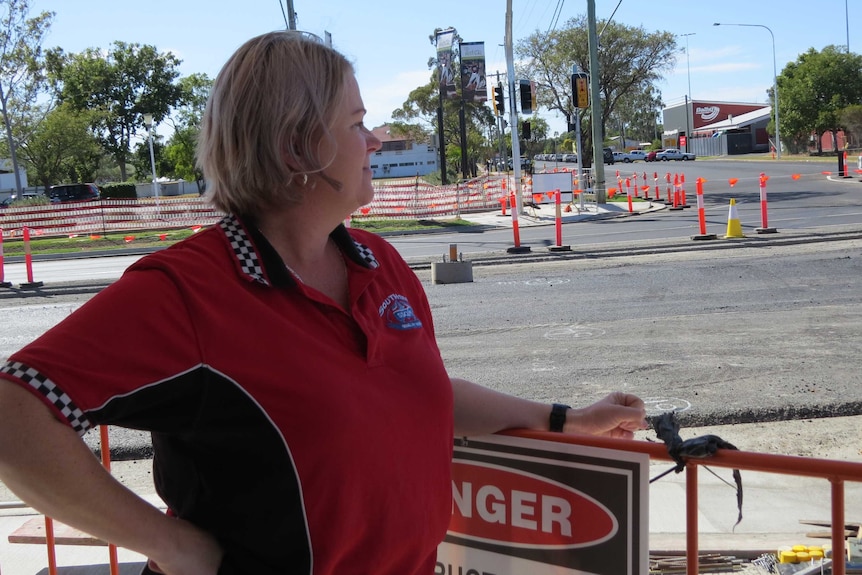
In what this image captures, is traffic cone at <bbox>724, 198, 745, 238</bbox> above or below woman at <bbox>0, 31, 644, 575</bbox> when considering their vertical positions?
below

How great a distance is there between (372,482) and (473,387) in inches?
23.5

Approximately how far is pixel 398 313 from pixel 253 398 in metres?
0.45

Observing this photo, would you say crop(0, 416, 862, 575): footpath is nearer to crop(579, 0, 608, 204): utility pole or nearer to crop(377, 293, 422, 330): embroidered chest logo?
crop(377, 293, 422, 330): embroidered chest logo

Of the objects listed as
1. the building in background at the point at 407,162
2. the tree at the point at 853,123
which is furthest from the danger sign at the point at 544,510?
the building in background at the point at 407,162

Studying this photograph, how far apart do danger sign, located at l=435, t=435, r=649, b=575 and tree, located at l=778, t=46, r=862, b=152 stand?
6447 cm

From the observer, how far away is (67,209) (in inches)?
1219

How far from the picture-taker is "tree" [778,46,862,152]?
198 ft

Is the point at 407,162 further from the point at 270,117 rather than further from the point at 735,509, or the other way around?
the point at 270,117

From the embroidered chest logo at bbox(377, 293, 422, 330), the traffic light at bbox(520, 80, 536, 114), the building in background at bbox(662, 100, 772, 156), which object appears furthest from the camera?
the building in background at bbox(662, 100, 772, 156)

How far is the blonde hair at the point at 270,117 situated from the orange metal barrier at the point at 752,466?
91 cm

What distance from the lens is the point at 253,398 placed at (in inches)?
58.9

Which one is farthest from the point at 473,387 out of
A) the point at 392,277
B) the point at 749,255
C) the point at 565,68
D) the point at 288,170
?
the point at 565,68

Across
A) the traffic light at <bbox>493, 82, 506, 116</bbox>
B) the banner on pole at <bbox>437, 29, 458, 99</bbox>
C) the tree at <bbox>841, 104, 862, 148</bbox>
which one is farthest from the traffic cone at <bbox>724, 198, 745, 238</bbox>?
the tree at <bbox>841, 104, 862, 148</bbox>

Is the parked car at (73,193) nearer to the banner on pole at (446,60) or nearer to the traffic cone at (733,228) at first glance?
the banner on pole at (446,60)
